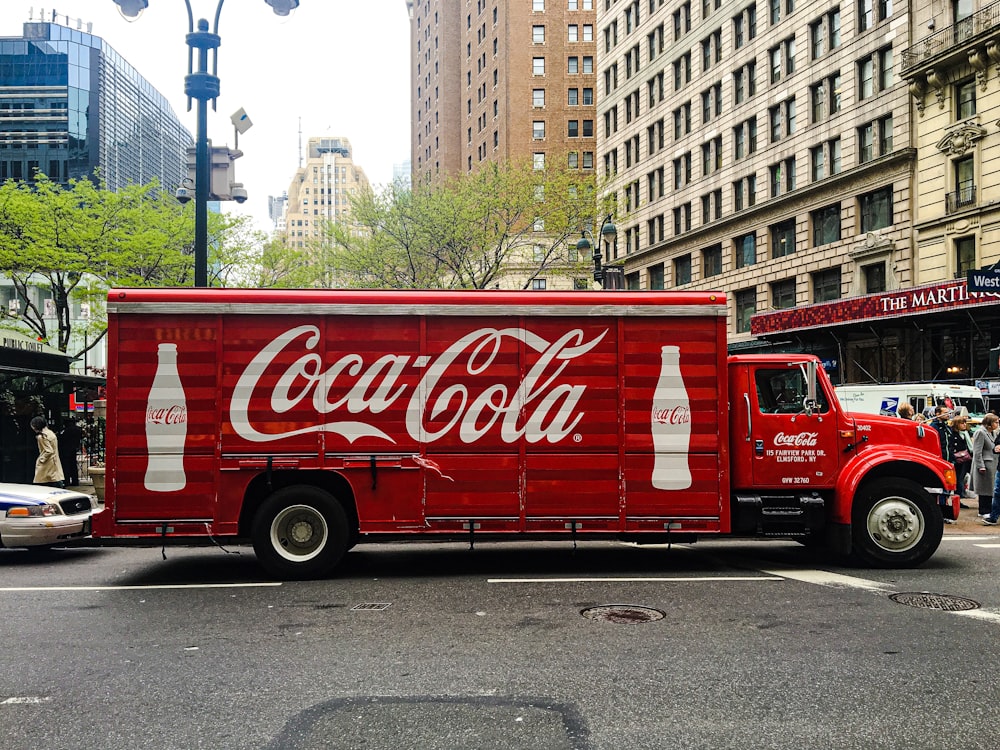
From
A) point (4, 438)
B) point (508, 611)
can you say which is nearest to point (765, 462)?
point (508, 611)

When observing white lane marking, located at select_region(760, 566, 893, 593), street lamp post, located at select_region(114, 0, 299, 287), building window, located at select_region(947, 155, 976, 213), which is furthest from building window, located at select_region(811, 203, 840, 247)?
white lane marking, located at select_region(760, 566, 893, 593)

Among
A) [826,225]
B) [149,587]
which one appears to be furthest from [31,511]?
[826,225]

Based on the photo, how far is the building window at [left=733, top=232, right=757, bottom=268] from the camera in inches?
1841

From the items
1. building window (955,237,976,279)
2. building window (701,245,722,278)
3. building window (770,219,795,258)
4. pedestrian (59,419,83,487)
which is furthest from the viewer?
building window (701,245,722,278)

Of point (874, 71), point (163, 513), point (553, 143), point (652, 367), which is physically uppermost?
point (553, 143)

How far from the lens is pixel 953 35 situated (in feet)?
110

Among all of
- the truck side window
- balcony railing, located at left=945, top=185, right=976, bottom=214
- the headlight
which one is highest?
balcony railing, located at left=945, top=185, right=976, bottom=214

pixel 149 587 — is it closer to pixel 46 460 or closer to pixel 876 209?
pixel 46 460

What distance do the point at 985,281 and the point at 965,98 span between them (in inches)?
859

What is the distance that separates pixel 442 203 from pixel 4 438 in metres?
21.3

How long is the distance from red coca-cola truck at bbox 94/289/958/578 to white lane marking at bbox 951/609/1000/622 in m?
2.01

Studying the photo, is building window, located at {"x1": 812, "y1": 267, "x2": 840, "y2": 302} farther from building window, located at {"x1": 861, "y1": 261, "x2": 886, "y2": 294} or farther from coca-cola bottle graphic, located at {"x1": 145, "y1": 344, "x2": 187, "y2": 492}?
coca-cola bottle graphic, located at {"x1": 145, "y1": 344, "x2": 187, "y2": 492}

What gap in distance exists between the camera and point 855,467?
949cm

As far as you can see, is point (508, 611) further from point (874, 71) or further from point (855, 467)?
point (874, 71)
